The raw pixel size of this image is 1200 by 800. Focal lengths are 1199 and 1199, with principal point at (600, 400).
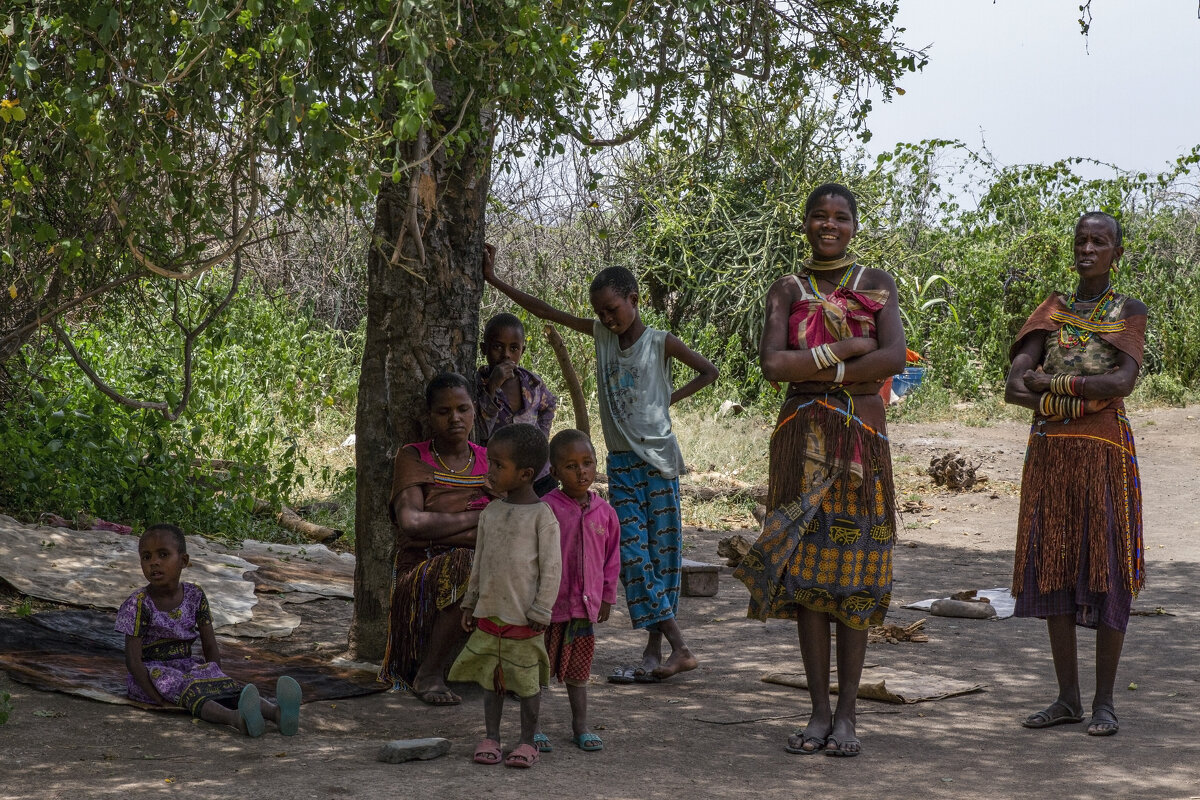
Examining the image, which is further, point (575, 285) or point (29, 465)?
point (575, 285)

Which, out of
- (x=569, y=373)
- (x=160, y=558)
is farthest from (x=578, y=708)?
(x=569, y=373)

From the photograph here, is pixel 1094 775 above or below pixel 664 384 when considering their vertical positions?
below

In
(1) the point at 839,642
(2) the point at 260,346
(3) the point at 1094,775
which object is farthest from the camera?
(2) the point at 260,346

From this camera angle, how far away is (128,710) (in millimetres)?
4023

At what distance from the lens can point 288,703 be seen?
3814 mm

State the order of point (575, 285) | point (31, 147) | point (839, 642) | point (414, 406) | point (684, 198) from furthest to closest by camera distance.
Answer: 1. point (684, 198)
2. point (575, 285)
3. point (414, 406)
4. point (31, 147)
5. point (839, 642)

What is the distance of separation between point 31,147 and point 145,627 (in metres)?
1.76

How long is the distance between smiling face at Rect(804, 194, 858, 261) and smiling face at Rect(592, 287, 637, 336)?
3.50 feet

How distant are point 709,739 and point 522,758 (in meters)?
0.73

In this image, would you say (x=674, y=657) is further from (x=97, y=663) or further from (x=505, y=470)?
(x=97, y=663)

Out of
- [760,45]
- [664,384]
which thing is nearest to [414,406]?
[664,384]

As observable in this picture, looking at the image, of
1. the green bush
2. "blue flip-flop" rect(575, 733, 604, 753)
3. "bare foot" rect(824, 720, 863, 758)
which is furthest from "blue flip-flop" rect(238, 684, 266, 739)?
the green bush

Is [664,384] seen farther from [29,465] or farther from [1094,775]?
[29,465]

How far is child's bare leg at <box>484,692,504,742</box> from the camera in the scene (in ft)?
12.1
